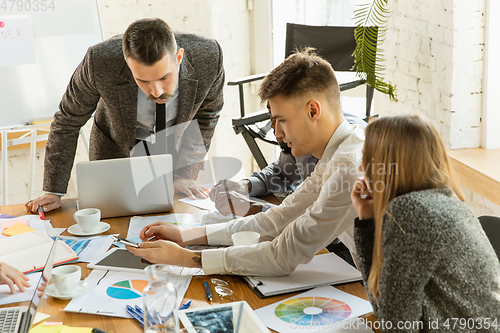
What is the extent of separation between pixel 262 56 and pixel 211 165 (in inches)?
72.6

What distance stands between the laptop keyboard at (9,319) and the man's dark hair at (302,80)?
777 millimetres

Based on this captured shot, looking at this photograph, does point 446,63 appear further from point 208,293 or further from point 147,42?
point 208,293

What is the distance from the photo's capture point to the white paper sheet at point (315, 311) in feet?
2.94

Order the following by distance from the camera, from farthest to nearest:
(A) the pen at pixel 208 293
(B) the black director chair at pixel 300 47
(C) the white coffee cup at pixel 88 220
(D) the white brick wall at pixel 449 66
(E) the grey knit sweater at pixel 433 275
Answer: (B) the black director chair at pixel 300 47 → (D) the white brick wall at pixel 449 66 → (C) the white coffee cup at pixel 88 220 → (A) the pen at pixel 208 293 → (E) the grey knit sweater at pixel 433 275

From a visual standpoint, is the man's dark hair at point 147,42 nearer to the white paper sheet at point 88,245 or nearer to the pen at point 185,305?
the white paper sheet at point 88,245

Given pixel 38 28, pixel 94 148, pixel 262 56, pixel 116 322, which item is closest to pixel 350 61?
pixel 262 56

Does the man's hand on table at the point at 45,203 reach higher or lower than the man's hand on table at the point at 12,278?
lower

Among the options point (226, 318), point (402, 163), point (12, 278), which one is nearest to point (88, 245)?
point (12, 278)

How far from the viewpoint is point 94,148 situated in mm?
1974

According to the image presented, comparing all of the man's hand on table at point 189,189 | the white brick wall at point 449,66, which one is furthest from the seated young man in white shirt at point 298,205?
the white brick wall at point 449,66

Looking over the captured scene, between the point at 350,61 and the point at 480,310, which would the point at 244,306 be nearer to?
the point at 480,310

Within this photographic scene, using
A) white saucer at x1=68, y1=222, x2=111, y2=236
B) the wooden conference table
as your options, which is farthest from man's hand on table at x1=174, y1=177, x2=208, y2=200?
the wooden conference table

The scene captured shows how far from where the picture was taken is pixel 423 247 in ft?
2.57

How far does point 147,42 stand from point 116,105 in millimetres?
368
